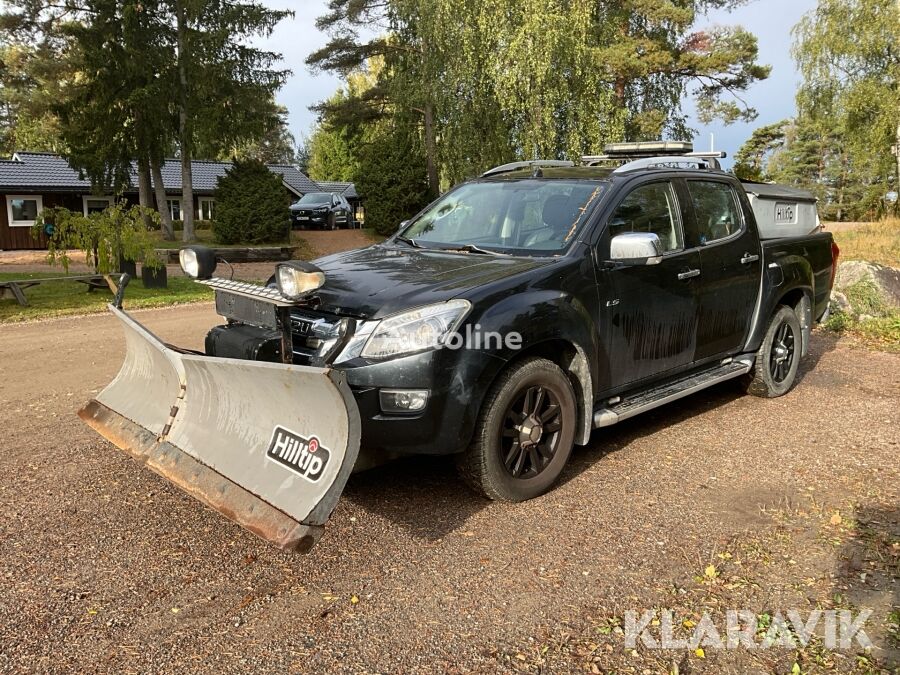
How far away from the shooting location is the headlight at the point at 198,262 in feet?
13.9

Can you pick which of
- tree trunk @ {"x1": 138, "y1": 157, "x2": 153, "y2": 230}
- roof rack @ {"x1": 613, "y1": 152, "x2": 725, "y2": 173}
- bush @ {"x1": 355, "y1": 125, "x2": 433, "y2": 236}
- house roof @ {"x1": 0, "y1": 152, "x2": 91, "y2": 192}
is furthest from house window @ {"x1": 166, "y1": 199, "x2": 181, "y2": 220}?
roof rack @ {"x1": 613, "y1": 152, "x2": 725, "y2": 173}

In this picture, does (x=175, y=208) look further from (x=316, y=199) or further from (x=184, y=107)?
(x=184, y=107)

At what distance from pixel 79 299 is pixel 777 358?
37.6 feet

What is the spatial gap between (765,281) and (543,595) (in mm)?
3752

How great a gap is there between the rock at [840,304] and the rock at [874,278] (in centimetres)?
23

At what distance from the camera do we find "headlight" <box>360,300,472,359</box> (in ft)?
12.0

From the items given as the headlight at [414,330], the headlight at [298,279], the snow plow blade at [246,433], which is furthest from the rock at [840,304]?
the snow plow blade at [246,433]

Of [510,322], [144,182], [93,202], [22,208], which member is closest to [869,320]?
[510,322]

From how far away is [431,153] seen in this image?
3117 centimetres

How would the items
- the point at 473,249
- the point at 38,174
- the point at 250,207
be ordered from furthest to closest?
the point at 38,174
the point at 250,207
the point at 473,249

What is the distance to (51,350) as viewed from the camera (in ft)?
28.6

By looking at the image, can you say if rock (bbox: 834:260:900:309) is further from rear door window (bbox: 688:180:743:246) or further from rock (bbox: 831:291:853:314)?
rear door window (bbox: 688:180:743:246)

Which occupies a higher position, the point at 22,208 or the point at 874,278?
the point at 22,208

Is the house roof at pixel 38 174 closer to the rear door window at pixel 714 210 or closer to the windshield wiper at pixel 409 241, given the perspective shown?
the windshield wiper at pixel 409 241
